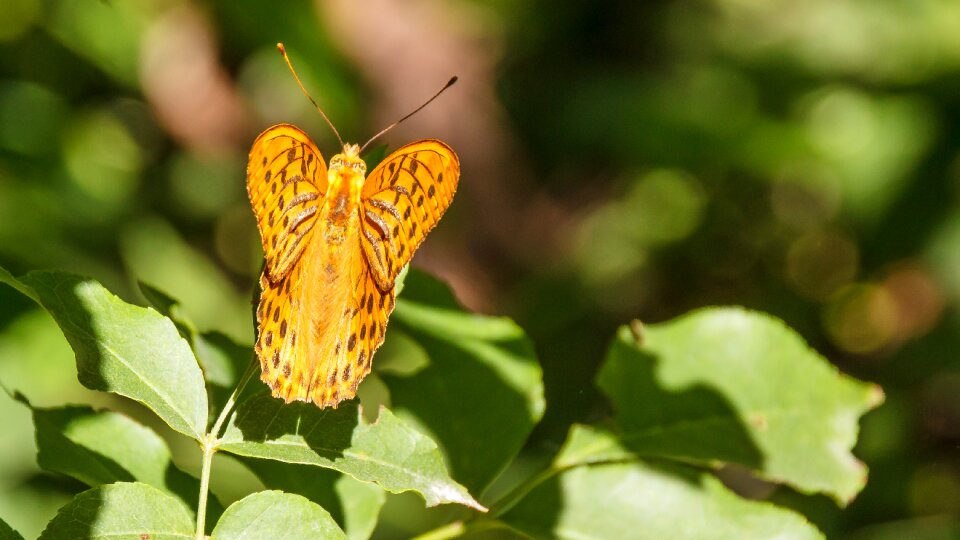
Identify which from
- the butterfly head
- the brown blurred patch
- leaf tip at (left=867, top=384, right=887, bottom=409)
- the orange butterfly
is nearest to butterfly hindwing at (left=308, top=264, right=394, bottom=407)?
the orange butterfly

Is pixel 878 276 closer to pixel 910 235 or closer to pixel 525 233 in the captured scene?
pixel 910 235

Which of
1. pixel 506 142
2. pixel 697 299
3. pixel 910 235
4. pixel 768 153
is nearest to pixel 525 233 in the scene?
pixel 506 142

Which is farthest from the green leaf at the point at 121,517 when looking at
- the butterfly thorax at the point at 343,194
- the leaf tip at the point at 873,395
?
the leaf tip at the point at 873,395

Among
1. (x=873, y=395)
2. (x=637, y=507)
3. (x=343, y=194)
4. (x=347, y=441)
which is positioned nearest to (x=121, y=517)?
(x=347, y=441)

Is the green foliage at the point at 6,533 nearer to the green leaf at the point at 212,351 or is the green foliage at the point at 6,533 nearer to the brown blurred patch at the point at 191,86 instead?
the green leaf at the point at 212,351

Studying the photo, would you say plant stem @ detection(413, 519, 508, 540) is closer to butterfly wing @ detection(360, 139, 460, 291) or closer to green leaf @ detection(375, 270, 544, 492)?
green leaf @ detection(375, 270, 544, 492)

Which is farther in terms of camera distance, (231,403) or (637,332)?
(637,332)

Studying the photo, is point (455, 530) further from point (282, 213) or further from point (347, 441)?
point (282, 213)
